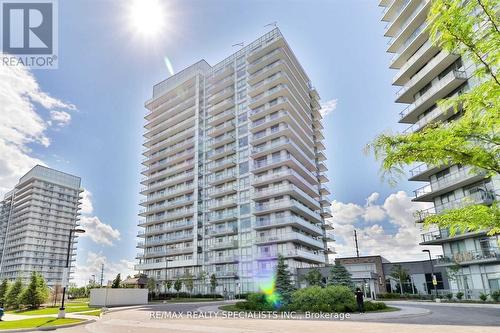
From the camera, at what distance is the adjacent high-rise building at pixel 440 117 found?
3503 centimetres

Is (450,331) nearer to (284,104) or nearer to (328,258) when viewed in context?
(284,104)

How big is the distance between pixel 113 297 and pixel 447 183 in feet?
145

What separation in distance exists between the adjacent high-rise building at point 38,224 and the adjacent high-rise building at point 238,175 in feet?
219

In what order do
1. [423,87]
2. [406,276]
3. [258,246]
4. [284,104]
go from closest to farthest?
[423,87] → [406,276] → [258,246] → [284,104]

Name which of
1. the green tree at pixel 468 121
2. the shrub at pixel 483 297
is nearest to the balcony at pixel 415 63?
the shrub at pixel 483 297

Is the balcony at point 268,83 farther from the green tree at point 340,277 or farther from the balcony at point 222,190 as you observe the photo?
the green tree at point 340,277

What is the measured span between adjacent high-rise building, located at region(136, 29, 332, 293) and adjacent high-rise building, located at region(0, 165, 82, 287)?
6688cm

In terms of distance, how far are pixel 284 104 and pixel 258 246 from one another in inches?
1152

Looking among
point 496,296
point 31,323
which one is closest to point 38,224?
point 31,323

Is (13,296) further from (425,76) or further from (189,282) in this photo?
(425,76)

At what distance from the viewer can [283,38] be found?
73188 mm

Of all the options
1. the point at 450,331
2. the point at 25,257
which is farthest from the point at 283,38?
the point at 25,257

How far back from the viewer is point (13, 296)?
47500 mm

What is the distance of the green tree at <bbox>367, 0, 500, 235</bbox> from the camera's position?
22.3 ft
